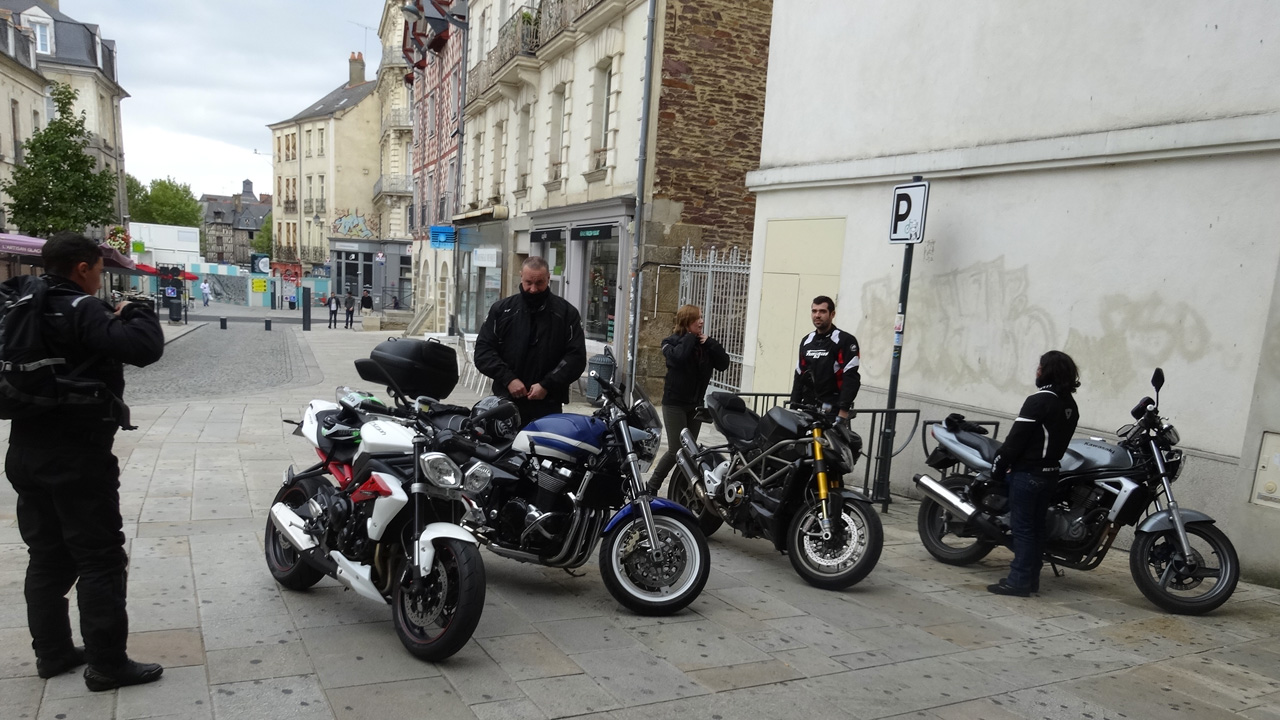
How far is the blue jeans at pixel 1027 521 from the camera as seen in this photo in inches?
211

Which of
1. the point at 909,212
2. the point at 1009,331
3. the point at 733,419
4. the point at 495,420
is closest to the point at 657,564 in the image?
the point at 495,420

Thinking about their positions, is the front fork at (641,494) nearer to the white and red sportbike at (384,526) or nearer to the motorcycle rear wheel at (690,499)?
the white and red sportbike at (384,526)

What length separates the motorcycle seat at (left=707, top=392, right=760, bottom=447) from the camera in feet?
19.4

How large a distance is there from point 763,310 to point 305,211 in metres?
60.1

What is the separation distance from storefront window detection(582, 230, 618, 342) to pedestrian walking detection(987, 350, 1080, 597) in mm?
10586

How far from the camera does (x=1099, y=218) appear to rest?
6953 millimetres

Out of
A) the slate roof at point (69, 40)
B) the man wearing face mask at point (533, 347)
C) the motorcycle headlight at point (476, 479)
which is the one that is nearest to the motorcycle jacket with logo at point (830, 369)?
the man wearing face mask at point (533, 347)

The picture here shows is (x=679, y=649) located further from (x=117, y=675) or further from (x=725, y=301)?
(x=725, y=301)

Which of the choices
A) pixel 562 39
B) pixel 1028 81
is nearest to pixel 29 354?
pixel 1028 81

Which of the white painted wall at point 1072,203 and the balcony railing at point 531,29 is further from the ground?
the balcony railing at point 531,29

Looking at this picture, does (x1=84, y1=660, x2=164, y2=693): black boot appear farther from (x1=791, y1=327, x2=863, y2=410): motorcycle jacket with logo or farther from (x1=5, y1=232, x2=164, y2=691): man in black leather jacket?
(x1=791, y1=327, x2=863, y2=410): motorcycle jacket with logo

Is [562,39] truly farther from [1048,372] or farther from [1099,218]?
[1048,372]

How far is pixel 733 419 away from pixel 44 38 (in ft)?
170

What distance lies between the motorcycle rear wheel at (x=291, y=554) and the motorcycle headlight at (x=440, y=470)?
1.07 metres
